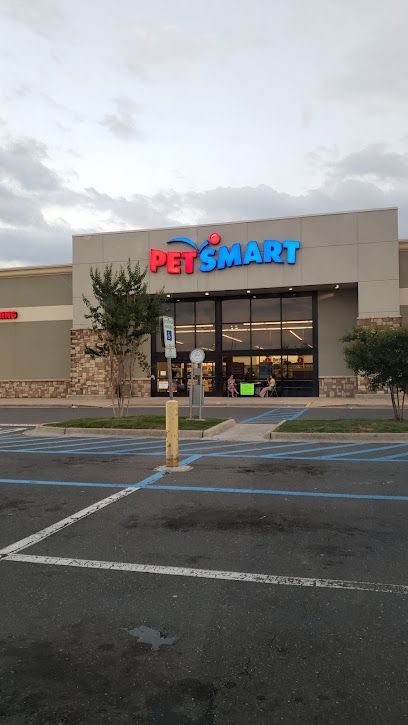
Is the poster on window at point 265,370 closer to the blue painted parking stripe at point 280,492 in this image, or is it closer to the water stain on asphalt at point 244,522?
the blue painted parking stripe at point 280,492

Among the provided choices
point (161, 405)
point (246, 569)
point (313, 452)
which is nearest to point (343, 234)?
point (161, 405)

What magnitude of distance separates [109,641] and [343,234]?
25137 mm

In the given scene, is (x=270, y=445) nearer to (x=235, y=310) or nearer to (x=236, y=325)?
(x=236, y=325)

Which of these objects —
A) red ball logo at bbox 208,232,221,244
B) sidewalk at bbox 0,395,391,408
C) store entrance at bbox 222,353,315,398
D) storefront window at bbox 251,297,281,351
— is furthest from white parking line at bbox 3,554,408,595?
storefront window at bbox 251,297,281,351

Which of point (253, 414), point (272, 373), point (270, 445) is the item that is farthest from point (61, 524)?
point (272, 373)

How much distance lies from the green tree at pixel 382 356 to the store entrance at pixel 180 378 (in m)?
15.6

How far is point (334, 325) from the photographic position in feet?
91.7

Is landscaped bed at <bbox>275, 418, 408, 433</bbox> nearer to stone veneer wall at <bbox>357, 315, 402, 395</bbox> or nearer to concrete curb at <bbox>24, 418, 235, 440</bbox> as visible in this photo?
concrete curb at <bbox>24, 418, 235, 440</bbox>

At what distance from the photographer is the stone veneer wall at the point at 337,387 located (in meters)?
27.7

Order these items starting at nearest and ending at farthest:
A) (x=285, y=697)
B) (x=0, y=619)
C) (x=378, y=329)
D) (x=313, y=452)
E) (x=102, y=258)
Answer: (x=285, y=697), (x=0, y=619), (x=313, y=452), (x=378, y=329), (x=102, y=258)

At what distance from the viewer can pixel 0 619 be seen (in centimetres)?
364

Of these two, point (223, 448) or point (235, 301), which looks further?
point (235, 301)

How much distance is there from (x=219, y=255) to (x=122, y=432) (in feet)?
51.0

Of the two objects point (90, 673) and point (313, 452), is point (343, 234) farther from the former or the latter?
point (90, 673)
